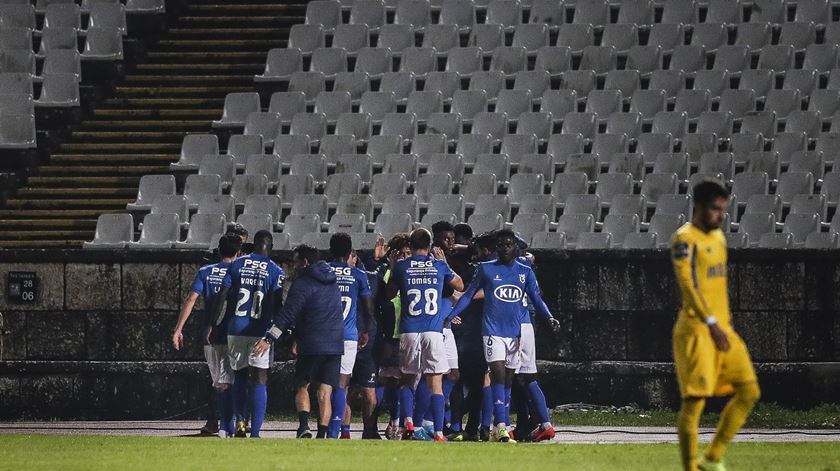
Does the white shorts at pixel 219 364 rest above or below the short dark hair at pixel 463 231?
below

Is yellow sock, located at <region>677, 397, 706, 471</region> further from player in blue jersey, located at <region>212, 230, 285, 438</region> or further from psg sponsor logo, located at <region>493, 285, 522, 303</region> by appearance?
player in blue jersey, located at <region>212, 230, 285, 438</region>

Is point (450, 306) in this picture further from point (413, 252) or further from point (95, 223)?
point (95, 223)

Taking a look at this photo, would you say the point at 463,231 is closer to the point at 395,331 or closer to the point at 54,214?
the point at 395,331

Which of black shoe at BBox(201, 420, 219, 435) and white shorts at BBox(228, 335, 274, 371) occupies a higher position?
white shorts at BBox(228, 335, 274, 371)

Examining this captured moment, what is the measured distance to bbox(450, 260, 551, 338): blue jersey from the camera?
554 inches

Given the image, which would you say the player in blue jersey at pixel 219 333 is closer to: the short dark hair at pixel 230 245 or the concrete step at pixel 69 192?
the short dark hair at pixel 230 245

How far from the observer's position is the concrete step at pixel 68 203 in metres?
21.1

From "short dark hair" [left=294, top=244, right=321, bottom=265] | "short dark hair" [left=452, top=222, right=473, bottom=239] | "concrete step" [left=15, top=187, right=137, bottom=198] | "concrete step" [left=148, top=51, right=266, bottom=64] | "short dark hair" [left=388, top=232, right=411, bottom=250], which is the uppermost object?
"concrete step" [left=148, top=51, right=266, bottom=64]

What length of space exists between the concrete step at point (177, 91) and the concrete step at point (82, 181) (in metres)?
1.97

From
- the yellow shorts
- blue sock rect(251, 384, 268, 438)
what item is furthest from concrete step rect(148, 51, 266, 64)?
the yellow shorts

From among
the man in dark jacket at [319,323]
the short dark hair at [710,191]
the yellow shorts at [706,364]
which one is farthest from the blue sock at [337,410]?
the short dark hair at [710,191]

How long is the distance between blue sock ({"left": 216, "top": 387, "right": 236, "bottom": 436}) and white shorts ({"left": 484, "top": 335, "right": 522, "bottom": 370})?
2510 millimetres

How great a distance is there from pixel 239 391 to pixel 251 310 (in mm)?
815

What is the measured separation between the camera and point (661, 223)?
18438 millimetres
